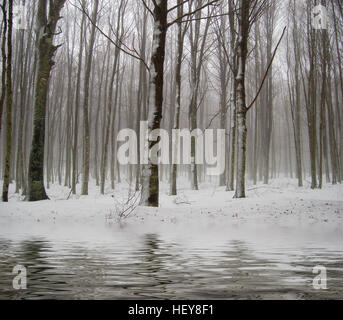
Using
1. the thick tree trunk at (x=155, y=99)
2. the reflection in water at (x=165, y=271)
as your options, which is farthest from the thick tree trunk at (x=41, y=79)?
the reflection in water at (x=165, y=271)

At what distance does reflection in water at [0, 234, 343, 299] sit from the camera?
7.44 feet

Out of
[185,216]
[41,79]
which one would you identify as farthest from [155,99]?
[41,79]

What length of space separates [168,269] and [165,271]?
94mm

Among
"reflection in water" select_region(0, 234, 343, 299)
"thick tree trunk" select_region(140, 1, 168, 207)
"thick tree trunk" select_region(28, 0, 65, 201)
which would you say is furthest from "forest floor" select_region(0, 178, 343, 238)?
"reflection in water" select_region(0, 234, 343, 299)

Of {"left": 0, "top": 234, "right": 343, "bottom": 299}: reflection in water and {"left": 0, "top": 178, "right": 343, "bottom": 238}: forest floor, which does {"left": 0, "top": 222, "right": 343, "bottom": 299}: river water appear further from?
{"left": 0, "top": 178, "right": 343, "bottom": 238}: forest floor

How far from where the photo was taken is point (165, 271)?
3.02 meters

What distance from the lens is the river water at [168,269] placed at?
2.28 meters

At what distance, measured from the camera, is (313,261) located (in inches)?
144

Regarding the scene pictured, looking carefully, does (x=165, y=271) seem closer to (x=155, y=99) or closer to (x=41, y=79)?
(x=155, y=99)

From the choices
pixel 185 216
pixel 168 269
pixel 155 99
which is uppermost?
pixel 155 99

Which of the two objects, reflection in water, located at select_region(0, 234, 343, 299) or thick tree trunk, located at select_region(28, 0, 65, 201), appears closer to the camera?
reflection in water, located at select_region(0, 234, 343, 299)

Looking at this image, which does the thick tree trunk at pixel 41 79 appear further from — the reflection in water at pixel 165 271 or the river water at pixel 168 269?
the reflection in water at pixel 165 271
